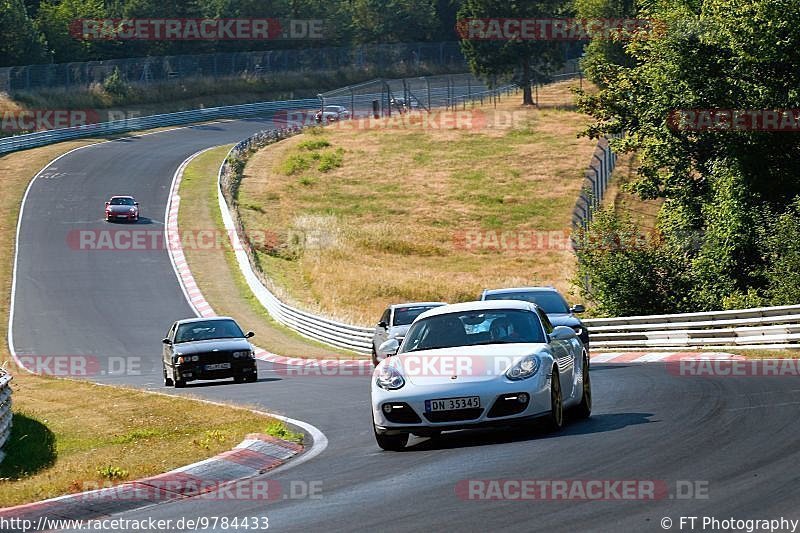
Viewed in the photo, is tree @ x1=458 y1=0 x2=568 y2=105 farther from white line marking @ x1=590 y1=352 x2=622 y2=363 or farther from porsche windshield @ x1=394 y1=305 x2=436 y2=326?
porsche windshield @ x1=394 y1=305 x2=436 y2=326

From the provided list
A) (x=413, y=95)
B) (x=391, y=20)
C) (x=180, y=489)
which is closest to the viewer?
(x=180, y=489)

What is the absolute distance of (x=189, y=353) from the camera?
Result: 25969 millimetres

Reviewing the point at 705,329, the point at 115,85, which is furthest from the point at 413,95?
the point at 705,329

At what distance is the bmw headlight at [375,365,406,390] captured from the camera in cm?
1242

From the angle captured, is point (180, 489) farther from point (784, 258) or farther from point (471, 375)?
point (784, 258)

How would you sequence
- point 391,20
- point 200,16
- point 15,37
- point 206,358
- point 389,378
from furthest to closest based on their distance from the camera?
1. point 391,20
2. point 200,16
3. point 15,37
4. point 206,358
5. point 389,378

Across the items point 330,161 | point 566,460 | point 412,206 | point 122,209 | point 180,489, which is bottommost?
point 412,206

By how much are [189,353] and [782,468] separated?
1798 centimetres

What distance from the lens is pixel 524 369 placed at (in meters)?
12.3

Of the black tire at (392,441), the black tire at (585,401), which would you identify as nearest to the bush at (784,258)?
the black tire at (585,401)

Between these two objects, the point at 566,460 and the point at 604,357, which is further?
the point at 604,357

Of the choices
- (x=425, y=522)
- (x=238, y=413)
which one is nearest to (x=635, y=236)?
(x=238, y=413)

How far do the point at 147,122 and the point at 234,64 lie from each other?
16.4 meters

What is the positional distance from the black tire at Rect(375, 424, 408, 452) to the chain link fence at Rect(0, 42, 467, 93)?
261ft
